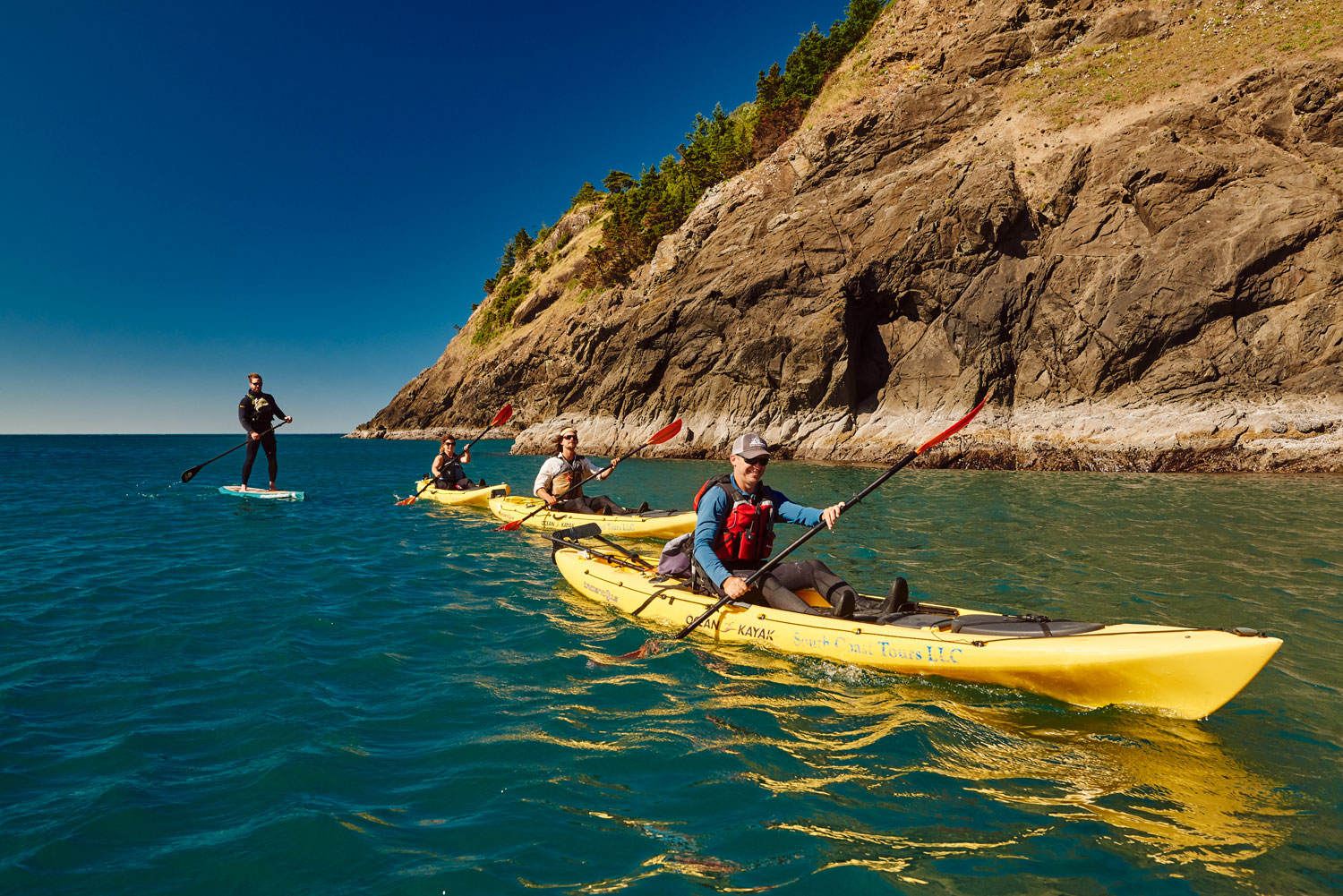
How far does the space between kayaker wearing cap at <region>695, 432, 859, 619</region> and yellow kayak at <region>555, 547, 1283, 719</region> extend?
28 centimetres

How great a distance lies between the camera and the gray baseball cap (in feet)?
18.6

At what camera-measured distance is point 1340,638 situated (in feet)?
18.7

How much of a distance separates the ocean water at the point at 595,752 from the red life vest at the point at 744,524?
0.95 meters

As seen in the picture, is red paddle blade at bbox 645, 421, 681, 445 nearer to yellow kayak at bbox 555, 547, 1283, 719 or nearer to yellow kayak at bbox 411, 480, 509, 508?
yellow kayak at bbox 555, 547, 1283, 719

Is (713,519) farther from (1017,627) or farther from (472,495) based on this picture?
(472,495)

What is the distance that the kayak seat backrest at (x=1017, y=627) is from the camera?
4.66 metres

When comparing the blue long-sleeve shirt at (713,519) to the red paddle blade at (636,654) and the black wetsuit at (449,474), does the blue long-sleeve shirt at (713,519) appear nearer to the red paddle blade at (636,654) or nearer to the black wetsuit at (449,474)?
the red paddle blade at (636,654)

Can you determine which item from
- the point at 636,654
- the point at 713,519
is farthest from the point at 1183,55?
the point at 636,654

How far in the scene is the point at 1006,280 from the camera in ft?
A: 94.7

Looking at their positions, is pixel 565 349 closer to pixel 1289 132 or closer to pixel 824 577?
pixel 1289 132

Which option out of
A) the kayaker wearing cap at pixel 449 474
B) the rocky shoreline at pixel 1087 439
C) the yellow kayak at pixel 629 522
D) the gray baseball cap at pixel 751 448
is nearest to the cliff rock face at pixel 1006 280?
the rocky shoreline at pixel 1087 439

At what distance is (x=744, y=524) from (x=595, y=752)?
270cm

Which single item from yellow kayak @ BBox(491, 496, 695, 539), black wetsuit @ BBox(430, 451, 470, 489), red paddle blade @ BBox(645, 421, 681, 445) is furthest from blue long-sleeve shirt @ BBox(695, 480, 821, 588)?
black wetsuit @ BBox(430, 451, 470, 489)

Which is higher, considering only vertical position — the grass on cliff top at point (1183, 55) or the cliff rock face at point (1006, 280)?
the grass on cliff top at point (1183, 55)
